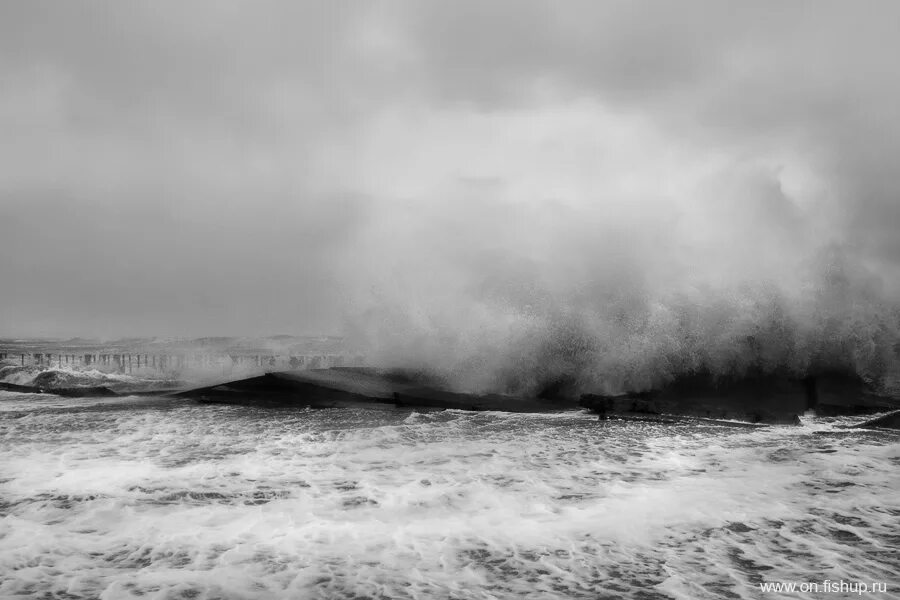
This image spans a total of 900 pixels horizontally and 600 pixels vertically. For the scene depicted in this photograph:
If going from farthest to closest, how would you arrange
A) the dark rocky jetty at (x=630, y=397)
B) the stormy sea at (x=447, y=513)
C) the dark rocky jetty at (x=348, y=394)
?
the dark rocky jetty at (x=348, y=394) < the dark rocky jetty at (x=630, y=397) < the stormy sea at (x=447, y=513)

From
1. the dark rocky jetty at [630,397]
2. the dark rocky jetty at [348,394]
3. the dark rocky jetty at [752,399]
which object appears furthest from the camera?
the dark rocky jetty at [348,394]

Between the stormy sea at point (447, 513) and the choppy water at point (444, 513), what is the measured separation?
0.06ft

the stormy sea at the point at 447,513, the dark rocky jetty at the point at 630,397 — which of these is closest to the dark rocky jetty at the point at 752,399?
the dark rocky jetty at the point at 630,397

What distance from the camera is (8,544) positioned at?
12.5ft

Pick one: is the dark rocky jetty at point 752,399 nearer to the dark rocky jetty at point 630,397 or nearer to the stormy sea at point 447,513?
the dark rocky jetty at point 630,397

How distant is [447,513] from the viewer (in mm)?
4516

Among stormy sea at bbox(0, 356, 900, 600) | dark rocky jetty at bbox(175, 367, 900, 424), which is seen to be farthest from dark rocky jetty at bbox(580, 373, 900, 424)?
stormy sea at bbox(0, 356, 900, 600)

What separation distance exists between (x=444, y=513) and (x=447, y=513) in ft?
0.07

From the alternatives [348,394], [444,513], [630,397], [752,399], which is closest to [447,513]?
[444,513]

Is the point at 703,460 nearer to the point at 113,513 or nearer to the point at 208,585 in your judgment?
the point at 208,585

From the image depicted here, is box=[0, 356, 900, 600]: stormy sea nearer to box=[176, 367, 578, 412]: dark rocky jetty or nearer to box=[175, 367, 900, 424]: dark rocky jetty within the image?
box=[175, 367, 900, 424]: dark rocky jetty

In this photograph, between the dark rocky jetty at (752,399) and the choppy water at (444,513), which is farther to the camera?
the dark rocky jetty at (752,399)

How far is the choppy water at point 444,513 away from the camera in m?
3.32

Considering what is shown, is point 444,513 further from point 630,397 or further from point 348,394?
point 348,394
